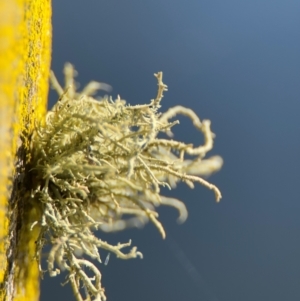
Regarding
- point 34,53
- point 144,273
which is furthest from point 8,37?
point 144,273

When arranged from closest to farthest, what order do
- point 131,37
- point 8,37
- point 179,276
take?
point 8,37
point 131,37
point 179,276

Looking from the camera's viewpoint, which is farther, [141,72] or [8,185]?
[141,72]

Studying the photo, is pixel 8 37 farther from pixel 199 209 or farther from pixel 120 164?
pixel 199 209
